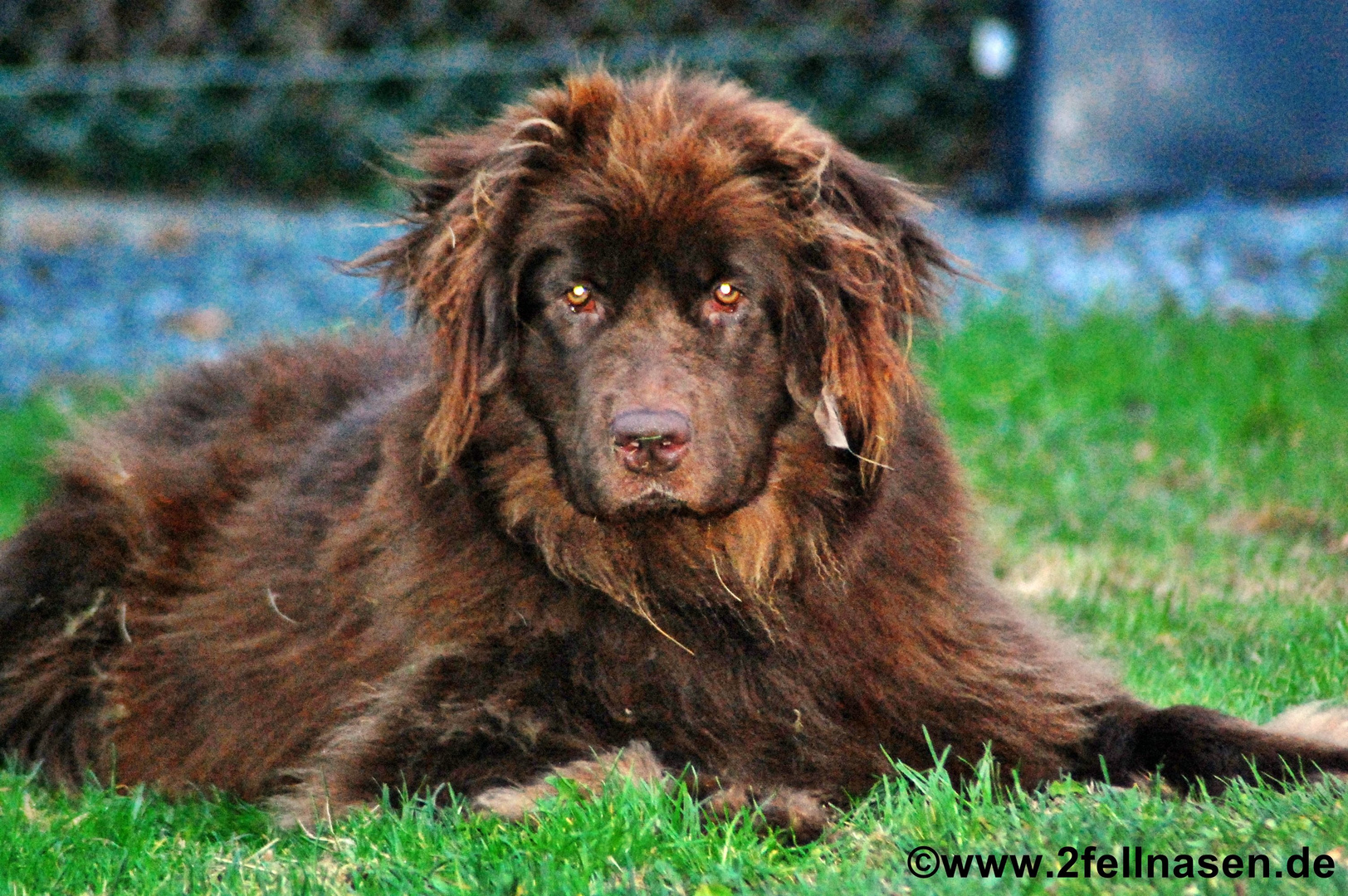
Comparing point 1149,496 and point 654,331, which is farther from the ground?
point 654,331

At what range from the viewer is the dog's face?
3.60 meters

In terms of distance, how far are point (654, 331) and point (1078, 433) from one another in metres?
4.19

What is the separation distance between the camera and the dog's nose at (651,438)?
352 cm

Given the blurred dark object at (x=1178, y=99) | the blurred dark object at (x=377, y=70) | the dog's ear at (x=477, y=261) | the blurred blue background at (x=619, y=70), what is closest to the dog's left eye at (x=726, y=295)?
the dog's ear at (x=477, y=261)

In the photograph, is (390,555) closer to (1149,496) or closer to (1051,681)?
(1051,681)

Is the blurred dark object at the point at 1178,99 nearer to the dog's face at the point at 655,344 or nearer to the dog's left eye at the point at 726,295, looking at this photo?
the dog's face at the point at 655,344

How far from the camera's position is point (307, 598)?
4336 mm

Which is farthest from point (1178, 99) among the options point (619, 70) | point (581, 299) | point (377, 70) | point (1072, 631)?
point (581, 299)

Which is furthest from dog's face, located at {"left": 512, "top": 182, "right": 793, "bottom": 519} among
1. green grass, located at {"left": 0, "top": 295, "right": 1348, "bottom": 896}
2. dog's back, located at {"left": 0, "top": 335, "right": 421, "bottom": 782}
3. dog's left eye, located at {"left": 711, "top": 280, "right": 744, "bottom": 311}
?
dog's back, located at {"left": 0, "top": 335, "right": 421, "bottom": 782}

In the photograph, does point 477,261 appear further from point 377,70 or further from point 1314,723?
point 377,70

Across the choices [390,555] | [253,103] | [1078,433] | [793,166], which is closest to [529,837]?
[390,555]

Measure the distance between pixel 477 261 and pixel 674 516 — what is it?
803 mm

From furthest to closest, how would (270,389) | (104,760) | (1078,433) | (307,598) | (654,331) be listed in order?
1. (1078,433)
2. (270,389)
3. (104,760)
4. (307,598)
5. (654,331)

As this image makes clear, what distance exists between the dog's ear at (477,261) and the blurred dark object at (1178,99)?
7.08 m
